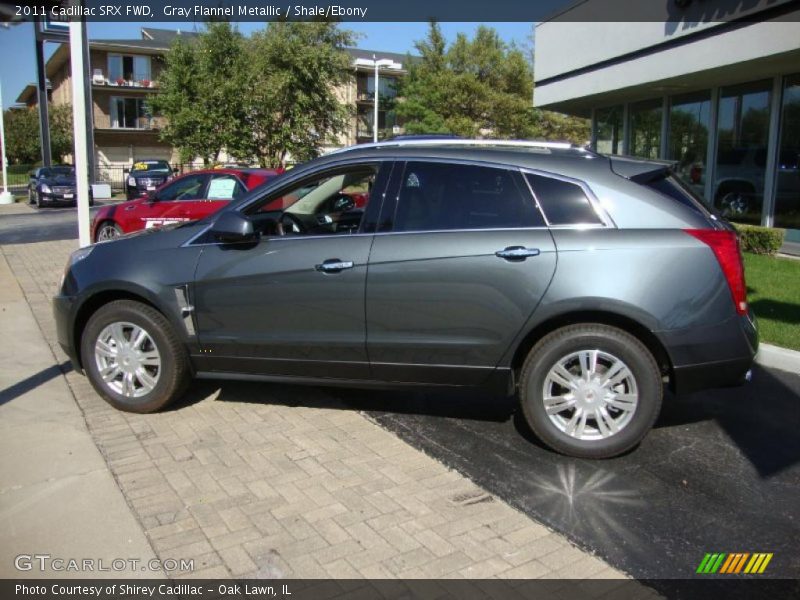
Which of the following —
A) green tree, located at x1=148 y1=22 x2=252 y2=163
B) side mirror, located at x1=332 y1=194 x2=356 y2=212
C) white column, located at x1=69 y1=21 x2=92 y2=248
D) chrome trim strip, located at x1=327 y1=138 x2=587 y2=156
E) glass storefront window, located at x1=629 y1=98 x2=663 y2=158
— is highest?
green tree, located at x1=148 y1=22 x2=252 y2=163

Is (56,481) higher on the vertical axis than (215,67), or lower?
lower

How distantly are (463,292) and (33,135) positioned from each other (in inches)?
2393

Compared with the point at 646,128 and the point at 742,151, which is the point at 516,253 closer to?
the point at 742,151

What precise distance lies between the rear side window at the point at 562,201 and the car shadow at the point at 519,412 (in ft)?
4.15

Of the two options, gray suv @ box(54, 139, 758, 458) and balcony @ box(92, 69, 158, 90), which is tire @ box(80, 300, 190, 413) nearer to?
gray suv @ box(54, 139, 758, 458)

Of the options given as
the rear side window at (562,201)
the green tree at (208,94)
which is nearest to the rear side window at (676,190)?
the rear side window at (562,201)

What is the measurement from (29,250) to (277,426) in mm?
11578

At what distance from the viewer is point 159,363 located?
4.76 m

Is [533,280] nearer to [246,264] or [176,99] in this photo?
[246,264]

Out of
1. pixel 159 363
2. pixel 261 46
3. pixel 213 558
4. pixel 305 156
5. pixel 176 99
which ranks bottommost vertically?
pixel 213 558

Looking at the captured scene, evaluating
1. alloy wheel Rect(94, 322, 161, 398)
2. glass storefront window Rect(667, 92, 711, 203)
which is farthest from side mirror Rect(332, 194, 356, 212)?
glass storefront window Rect(667, 92, 711, 203)

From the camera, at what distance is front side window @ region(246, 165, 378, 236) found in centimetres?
463

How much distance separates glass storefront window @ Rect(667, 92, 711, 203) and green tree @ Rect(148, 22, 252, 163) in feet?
54.2

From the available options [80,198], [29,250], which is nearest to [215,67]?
[29,250]
